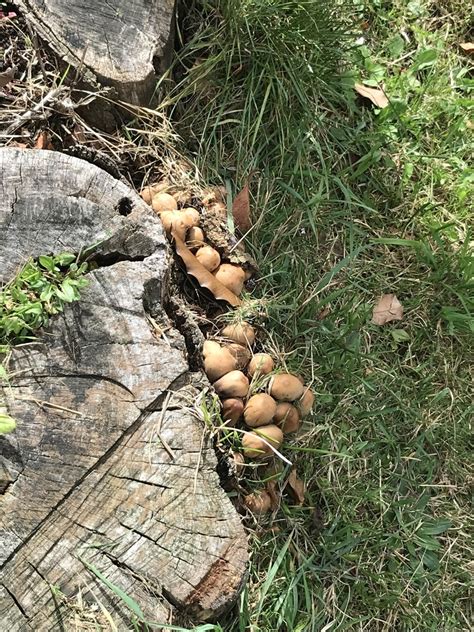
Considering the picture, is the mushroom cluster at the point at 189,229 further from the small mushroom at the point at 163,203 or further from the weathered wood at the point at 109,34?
the weathered wood at the point at 109,34

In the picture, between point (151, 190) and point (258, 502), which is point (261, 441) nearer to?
point (258, 502)

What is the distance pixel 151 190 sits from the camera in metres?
2.41

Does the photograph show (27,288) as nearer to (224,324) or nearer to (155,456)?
(155,456)

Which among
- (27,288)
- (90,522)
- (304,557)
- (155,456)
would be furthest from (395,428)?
(27,288)

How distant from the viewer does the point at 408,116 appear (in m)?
2.92

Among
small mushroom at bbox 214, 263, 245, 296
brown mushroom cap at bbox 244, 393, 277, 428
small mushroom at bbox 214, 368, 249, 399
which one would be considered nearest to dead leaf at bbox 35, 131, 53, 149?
small mushroom at bbox 214, 263, 245, 296

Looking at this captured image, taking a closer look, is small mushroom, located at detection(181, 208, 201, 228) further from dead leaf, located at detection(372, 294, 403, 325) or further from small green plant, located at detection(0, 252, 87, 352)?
dead leaf, located at detection(372, 294, 403, 325)

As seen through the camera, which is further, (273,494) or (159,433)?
(273,494)

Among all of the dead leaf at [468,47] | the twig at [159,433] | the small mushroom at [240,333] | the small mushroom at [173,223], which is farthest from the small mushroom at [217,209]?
the dead leaf at [468,47]

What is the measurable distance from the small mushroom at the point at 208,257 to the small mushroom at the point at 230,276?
0.04 m

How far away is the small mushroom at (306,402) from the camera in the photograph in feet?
8.01

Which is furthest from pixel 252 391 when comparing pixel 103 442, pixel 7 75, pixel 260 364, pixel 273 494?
pixel 7 75

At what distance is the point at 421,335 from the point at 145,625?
5.13ft

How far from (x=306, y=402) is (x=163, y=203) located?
845mm
